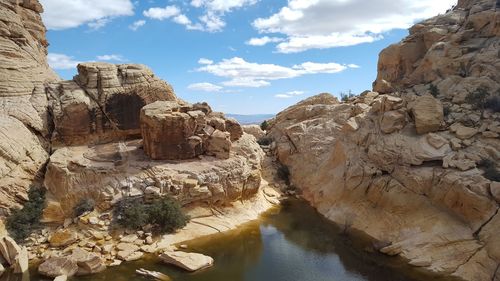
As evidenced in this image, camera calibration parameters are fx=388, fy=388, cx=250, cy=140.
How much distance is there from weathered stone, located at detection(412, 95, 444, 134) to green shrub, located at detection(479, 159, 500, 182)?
12.7ft

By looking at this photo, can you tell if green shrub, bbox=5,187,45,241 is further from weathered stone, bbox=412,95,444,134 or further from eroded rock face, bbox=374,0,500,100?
eroded rock face, bbox=374,0,500,100

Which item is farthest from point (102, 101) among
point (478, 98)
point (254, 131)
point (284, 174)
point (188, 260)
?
point (478, 98)

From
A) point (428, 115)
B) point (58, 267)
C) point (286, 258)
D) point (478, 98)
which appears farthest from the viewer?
point (478, 98)

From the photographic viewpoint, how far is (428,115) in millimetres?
24094

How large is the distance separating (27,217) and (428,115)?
78.3 feet

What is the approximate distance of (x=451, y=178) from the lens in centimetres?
2045

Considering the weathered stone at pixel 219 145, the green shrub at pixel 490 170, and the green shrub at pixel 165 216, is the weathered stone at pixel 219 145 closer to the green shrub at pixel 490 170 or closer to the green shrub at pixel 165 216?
the green shrub at pixel 165 216

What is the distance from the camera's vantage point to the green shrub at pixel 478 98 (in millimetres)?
24250

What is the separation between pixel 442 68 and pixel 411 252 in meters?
17.4

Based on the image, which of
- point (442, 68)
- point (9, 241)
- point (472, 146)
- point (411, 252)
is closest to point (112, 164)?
point (9, 241)

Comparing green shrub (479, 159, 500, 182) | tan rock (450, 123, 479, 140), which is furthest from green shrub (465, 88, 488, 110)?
green shrub (479, 159, 500, 182)

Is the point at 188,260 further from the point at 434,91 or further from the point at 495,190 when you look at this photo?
the point at 434,91

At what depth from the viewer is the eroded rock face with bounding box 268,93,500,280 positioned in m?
18.9

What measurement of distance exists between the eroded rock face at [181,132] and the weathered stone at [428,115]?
12511 mm
